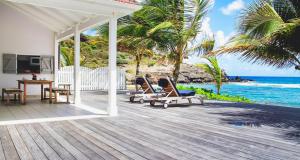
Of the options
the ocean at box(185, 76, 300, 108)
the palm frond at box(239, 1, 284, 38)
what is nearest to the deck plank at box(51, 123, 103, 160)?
the palm frond at box(239, 1, 284, 38)

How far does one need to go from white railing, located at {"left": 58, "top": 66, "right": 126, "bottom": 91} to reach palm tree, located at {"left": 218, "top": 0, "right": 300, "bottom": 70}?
993cm

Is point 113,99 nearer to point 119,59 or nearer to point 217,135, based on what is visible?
point 217,135

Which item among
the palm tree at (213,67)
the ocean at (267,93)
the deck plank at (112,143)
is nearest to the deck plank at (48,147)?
the deck plank at (112,143)

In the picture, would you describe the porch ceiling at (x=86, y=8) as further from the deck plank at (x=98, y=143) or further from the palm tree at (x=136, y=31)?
the palm tree at (x=136, y=31)

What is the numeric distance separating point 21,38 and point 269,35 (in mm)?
10020

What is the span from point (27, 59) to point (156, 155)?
10524 millimetres

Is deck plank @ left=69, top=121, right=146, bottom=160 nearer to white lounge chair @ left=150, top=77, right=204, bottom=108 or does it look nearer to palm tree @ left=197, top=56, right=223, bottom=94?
white lounge chair @ left=150, top=77, right=204, bottom=108

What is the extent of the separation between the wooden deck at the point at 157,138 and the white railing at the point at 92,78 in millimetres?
9671

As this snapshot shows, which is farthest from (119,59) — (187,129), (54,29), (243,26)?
(187,129)

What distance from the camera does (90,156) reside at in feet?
12.5

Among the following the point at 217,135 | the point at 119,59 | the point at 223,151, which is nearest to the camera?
the point at 223,151

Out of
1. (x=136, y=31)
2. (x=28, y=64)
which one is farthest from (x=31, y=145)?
(x=136, y=31)

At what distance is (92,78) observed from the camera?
1688cm

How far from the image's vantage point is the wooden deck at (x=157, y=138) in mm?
3941
